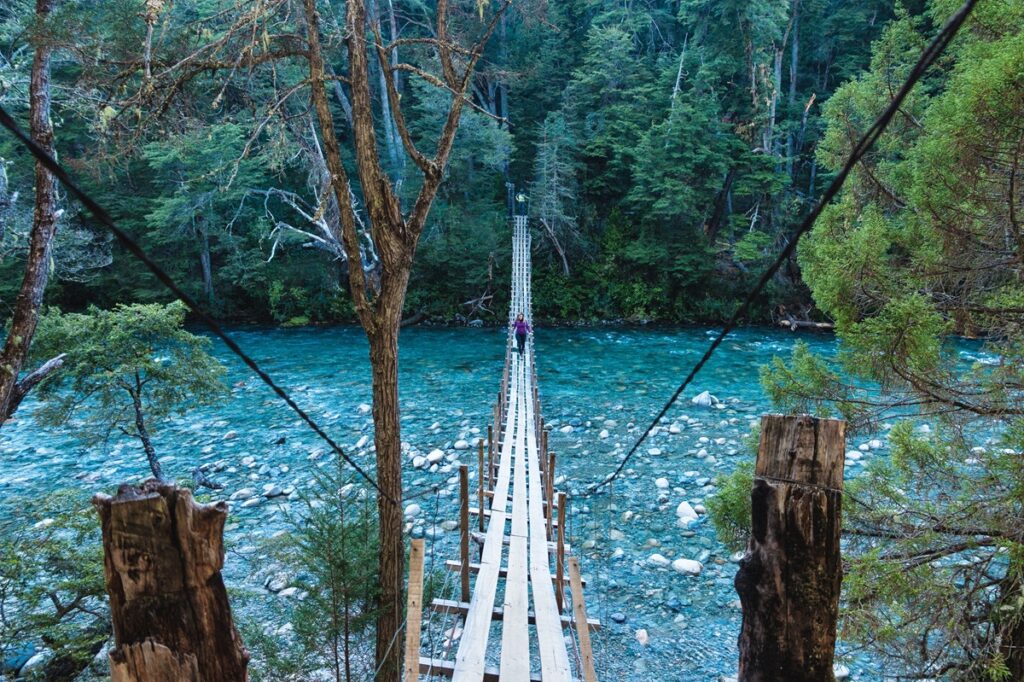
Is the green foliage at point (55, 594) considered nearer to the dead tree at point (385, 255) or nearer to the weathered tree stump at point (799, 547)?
the dead tree at point (385, 255)

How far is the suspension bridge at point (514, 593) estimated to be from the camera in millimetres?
2904

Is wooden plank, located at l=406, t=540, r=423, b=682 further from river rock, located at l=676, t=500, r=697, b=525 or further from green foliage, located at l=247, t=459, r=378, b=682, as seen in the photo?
river rock, located at l=676, t=500, r=697, b=525

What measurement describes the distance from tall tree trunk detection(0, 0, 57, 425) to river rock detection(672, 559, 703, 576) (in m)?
5.87

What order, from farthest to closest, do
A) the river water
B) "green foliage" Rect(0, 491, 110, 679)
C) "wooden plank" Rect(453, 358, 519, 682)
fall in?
the river water, "green foliage" Rect(0, 491, 110, 679), "wooden plank" Rect(453, 358, 519, 682)

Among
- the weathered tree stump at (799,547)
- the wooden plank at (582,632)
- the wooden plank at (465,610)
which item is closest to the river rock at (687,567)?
the wooden plank at (465,610)

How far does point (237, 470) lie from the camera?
7922 mm

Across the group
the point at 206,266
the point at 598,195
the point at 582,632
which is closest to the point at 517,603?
the point at 582,632

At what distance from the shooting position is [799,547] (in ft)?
3.68

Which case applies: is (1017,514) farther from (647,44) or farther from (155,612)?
(647,44)

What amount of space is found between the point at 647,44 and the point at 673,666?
24.7m

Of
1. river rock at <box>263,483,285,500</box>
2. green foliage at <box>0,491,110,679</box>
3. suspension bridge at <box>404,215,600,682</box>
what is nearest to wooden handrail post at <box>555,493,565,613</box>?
suspension bridge at <box>404,215,600,682</box>

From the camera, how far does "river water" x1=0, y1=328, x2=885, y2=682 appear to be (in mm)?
5332

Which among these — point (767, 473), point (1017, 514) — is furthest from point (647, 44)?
point (767, 473)

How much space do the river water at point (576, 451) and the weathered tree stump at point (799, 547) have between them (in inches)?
115
